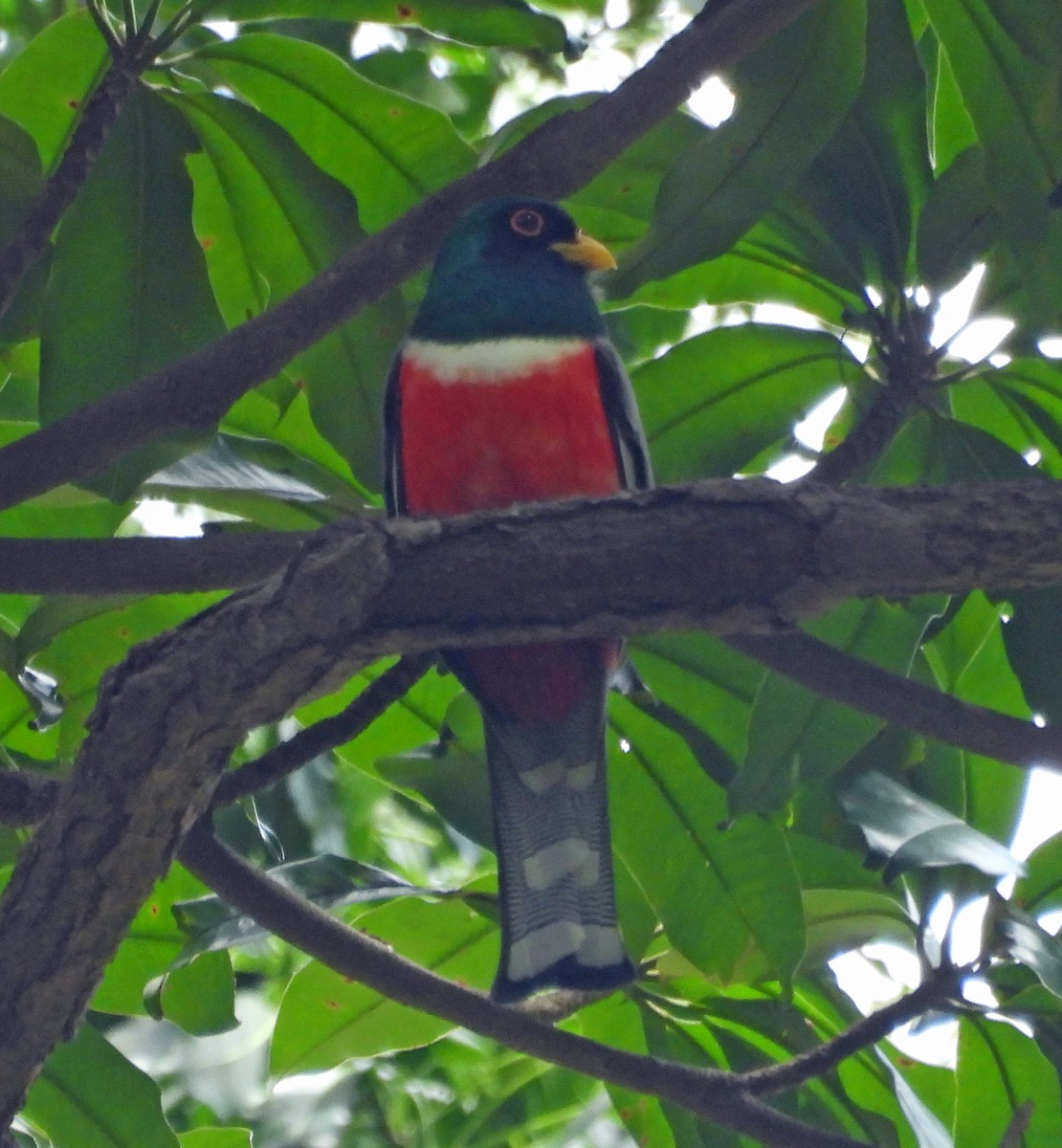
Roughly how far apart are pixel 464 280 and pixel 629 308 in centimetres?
39

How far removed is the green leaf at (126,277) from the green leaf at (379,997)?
1001mm

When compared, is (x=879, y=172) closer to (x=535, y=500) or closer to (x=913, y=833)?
(x=535, y=500)

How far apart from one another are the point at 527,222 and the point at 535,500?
995 millimetres

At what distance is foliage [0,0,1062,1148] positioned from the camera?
106 inches

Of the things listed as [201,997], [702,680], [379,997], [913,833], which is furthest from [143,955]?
[913,833]

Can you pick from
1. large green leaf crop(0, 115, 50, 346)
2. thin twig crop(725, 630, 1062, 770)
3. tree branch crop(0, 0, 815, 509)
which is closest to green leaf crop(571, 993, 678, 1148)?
thin twig crop(725, 630, 1062, 770)

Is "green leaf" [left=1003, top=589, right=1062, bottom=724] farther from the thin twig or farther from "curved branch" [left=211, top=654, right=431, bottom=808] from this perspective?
"curved branch" [left=211, top=654, right=431, bottom=808]

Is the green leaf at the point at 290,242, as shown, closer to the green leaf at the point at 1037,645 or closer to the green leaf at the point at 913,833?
the green leaf at the point at 913,833

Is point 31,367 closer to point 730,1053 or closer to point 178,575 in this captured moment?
point 178,575

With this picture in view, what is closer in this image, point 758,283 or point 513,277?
point 758,283

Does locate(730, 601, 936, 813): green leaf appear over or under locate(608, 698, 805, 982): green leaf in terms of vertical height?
over

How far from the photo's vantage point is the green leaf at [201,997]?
10.2ft

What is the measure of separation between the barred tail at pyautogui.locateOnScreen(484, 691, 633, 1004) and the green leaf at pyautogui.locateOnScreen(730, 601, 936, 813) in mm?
263

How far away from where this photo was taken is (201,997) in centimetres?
311
